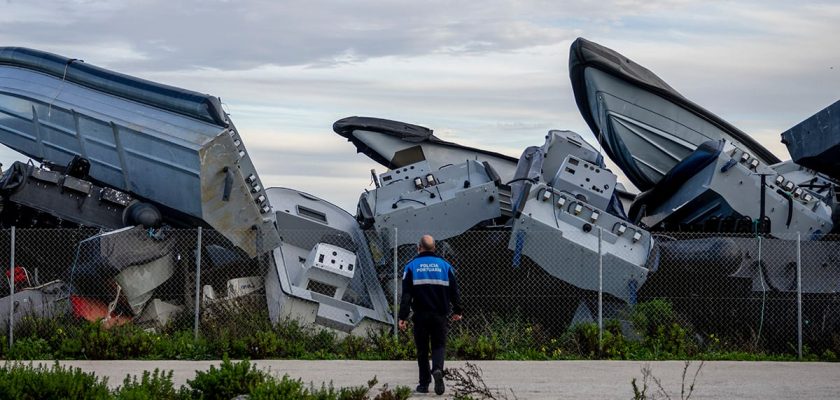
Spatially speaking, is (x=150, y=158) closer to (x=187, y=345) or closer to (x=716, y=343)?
(x=187, y=345)

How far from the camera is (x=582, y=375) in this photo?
1421 cm

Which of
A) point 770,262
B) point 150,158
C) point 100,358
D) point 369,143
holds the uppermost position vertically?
point 369,143

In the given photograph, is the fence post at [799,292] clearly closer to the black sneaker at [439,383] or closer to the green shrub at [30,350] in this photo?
the black sneaker at [439,383]

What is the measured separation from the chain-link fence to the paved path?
4.17 ft

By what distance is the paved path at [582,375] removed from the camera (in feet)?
41.5

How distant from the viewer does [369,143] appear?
78.3 feet

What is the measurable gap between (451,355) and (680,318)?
Answer: 3.50 m

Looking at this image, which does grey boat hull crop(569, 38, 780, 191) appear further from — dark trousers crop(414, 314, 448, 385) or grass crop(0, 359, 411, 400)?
grass crop(0, 359, 411, 400)

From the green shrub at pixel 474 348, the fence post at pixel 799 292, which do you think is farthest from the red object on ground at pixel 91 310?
the fence post at pixel 799 292

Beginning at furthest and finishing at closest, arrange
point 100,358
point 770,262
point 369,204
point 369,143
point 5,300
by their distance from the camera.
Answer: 1. point 369,143
2. point 369,204
3. point 770,262
4. point 5,300
5. point 100,358

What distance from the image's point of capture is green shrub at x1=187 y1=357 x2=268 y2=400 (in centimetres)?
1098

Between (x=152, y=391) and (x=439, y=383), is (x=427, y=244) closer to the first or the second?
(x=439, y=383)

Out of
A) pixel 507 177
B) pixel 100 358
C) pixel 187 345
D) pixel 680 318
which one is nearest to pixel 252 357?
pixel 187 345

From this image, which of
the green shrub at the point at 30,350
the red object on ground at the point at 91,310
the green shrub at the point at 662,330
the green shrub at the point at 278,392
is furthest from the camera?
the red object on ground at the point at 91,310
